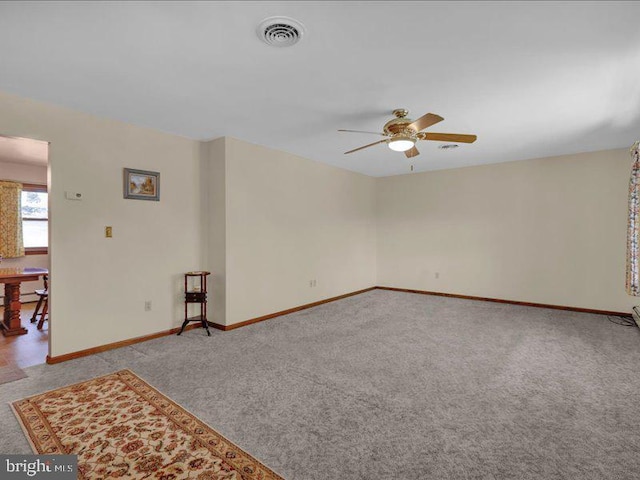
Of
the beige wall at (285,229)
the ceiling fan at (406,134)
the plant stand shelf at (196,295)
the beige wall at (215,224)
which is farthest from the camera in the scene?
the beige wall at (215,224)

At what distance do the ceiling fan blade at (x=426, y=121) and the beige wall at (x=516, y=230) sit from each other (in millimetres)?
3653

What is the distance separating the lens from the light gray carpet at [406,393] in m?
1.87

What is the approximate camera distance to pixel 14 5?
1.81 meters

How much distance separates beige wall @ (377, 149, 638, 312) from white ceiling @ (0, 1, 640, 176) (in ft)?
4.58

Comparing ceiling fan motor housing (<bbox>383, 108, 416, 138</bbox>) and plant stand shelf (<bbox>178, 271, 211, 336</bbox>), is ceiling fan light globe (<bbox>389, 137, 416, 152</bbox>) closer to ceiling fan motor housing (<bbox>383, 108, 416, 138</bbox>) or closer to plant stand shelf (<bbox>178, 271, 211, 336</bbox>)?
ceiling fan motor housing (<bbox>383, 108, 416, 138</bbox>)

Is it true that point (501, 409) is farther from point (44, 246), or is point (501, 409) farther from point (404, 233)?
point (44, 246)

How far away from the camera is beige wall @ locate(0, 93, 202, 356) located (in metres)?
3.18

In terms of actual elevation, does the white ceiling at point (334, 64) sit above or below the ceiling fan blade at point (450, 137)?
above

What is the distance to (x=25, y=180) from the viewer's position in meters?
6.04

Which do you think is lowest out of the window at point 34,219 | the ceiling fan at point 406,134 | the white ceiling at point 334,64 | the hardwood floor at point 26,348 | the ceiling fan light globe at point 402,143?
the hardwood floor at point 26,348

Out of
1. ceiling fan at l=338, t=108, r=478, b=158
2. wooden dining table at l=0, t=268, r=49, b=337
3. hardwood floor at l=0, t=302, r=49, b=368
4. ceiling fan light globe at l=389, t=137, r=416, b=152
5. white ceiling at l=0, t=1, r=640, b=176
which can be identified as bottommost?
hardwood floor at l=0, t=302, r=49, b=368

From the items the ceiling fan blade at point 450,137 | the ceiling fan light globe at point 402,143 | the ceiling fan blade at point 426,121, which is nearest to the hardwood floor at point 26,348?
the ceiling fan light globe at point 402,143

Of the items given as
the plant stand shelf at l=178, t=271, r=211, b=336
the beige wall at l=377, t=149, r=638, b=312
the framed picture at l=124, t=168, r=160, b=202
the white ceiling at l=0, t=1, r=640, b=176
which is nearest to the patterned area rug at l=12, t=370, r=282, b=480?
the plant stand shelf at l=178, t=271, r=211, b=336

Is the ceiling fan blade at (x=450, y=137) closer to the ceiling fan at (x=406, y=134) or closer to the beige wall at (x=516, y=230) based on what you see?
the ceiling fan at (x=406, y=134)
